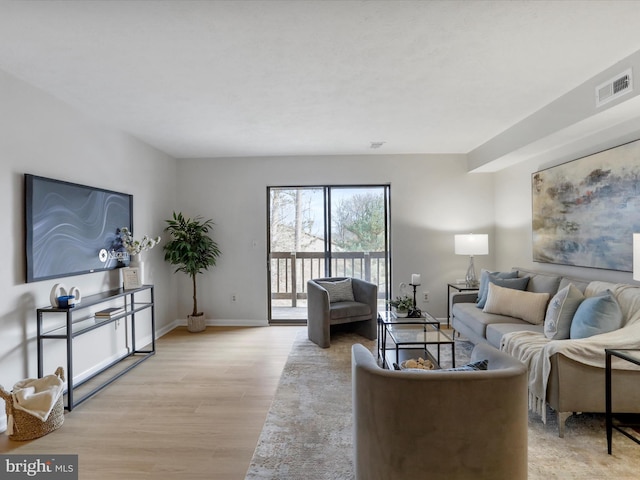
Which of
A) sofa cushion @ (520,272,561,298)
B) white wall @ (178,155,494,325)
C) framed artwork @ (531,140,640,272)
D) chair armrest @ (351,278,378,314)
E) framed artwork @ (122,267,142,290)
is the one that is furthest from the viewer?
white wall @ (178,155,494,325)

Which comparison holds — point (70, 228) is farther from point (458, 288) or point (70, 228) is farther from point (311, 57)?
point (458, 288)

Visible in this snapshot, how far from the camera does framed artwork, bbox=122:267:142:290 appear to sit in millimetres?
3541

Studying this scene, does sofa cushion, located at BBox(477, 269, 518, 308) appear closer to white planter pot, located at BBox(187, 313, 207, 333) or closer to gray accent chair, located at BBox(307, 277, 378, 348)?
gray accent chair, located at BBox(307, 277, 378, 348)

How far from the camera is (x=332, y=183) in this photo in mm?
Answer: 5016

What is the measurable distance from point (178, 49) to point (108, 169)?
202 cm

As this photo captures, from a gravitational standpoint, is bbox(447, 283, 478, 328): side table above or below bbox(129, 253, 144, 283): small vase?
below

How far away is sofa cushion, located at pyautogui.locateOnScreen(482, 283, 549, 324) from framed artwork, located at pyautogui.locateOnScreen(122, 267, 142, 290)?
3778 mm

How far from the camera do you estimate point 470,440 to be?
1419 mm

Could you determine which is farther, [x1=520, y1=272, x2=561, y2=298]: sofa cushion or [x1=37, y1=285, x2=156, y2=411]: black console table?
[x1=520, y1=272, x2=561, y2=298]: sofa cushion

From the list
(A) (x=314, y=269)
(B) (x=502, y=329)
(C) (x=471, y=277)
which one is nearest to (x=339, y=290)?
(A) (x=314, y=269)

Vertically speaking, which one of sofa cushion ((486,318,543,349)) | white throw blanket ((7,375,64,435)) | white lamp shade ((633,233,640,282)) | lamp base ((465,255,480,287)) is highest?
white lamp shade ((633,233,640,282))

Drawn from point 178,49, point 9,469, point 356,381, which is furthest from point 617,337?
point 9,469

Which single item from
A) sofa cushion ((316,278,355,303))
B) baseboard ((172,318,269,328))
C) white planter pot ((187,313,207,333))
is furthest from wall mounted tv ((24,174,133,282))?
sofa cushion ((316,278,355,303))

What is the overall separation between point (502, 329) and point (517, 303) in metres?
0.48
